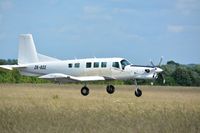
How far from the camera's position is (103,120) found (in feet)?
51.3

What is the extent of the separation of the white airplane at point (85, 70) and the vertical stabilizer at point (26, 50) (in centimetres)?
10

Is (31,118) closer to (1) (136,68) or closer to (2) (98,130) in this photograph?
(2) (98,130)

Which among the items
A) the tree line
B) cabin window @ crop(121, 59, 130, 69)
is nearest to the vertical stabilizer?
cabin window @ crop(121, 59, 130, 69)

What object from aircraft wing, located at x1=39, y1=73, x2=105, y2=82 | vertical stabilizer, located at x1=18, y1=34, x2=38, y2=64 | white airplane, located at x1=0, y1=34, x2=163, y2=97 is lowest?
aircraft wing, located at x1=39, y1=73, x2=105, y2=82

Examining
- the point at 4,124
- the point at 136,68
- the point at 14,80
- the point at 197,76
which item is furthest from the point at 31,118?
the point at 197,76

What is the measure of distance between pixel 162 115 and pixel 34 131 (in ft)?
16.0

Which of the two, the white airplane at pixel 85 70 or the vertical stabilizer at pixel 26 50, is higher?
the vertical stabilizer at pixel 26 50

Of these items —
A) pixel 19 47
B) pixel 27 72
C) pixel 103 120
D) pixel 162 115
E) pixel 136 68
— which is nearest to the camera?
pixel 103 120

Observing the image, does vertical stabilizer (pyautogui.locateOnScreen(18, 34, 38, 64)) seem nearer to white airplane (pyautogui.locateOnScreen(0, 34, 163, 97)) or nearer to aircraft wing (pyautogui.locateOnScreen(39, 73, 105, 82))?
white airplane (pyautogui.locateOnScreen(0, 34, 163, 97))

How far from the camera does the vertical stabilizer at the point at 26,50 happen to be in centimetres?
4772

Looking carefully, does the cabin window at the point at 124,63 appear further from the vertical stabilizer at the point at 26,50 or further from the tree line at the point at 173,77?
the tree line at the point at 173,77

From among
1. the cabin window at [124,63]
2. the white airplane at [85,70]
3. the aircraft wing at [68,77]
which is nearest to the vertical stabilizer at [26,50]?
the white airplane at [85,70]

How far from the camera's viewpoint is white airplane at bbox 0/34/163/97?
41.4 metres

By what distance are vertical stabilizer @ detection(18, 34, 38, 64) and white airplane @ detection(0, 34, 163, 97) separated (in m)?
0.10
